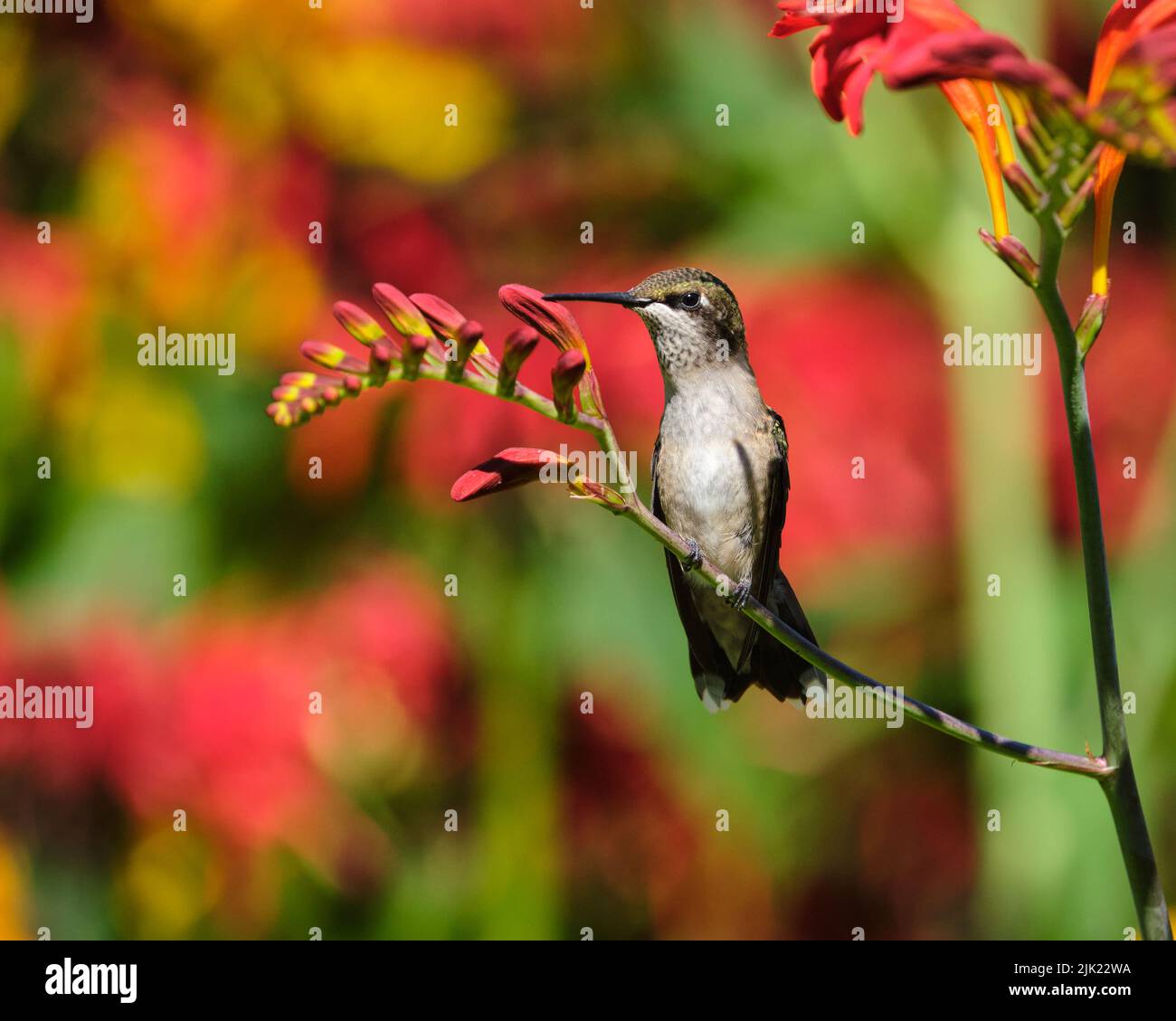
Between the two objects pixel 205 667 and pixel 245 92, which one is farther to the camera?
pixel 245 92

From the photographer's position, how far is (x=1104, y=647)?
605 millimetres

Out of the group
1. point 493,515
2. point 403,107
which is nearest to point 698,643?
point 493,515

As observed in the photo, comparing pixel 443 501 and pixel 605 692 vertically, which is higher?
pixel 443 501

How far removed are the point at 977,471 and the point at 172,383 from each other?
1423 mm

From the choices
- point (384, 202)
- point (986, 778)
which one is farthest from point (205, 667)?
point (986, 778)

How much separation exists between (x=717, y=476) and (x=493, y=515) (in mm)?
717

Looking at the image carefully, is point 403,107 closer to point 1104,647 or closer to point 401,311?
point 401,311

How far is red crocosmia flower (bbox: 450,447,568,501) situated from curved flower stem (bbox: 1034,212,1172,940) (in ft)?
0.91

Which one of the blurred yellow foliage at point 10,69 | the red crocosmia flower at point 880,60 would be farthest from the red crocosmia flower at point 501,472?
the blurred yellow foliage at point 10,69

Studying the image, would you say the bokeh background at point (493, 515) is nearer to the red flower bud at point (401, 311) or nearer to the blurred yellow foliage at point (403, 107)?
the blurred yellow foliage at point (403, 107)

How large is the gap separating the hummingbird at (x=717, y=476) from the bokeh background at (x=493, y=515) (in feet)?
1.78

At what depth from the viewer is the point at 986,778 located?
6.91ft

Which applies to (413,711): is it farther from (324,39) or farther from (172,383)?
(324,39)

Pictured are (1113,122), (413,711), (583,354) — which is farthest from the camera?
(413,711)
